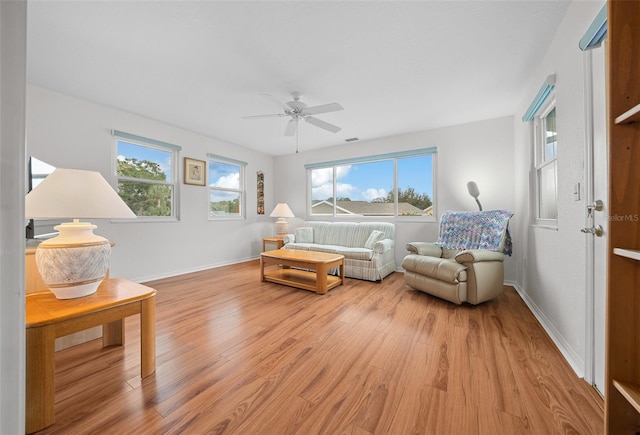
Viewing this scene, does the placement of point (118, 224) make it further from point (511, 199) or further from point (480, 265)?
point (511, 199)

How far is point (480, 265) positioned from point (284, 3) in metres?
2.88

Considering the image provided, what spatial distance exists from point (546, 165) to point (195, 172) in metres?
4.79

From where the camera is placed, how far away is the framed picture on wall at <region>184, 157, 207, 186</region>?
13.4 ft

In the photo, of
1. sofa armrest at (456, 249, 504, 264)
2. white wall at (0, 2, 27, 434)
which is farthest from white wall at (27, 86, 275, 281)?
sofa armrest at (456, 249, 504, 264)

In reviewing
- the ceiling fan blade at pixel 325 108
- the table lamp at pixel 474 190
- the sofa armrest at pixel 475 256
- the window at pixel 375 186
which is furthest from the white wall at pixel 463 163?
the ceiling fan blade at pixel 325 108

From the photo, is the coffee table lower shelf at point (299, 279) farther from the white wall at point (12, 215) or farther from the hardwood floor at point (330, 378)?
the white wall at point (12, 215)

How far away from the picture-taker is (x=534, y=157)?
2.70 metres

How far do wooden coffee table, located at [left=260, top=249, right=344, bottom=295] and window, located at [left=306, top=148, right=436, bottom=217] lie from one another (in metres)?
1.68

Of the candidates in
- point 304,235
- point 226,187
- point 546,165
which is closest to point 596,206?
point 546,165

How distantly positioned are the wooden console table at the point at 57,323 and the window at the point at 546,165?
331 centimetres

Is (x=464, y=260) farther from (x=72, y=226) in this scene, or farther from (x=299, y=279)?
(x=72, y=226)

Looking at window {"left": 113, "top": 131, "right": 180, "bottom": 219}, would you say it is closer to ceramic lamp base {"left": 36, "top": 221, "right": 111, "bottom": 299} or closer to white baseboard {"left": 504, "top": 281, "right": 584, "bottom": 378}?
ceramic lamp base {"left": 36, "top": 221, "right": 111, "bottom": 299}

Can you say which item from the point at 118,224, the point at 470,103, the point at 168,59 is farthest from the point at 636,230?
the point at 118,224

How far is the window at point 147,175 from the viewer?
11.3 ft
